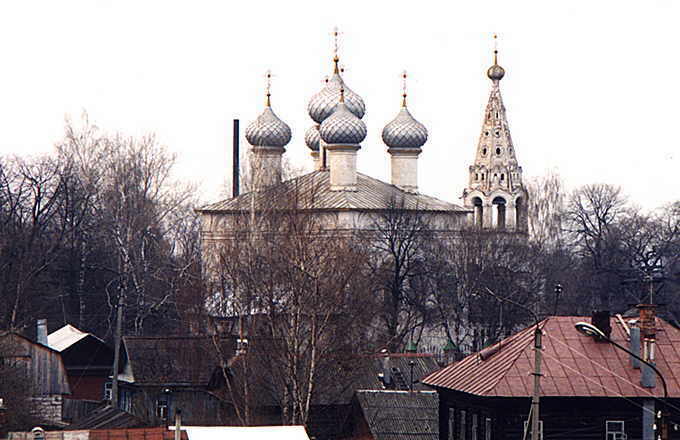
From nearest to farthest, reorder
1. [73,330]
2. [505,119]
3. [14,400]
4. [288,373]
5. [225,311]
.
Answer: [14,400] → [288,373] → [225,311] → [73,330] → [505,119]

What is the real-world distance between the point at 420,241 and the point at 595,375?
32.2 metres

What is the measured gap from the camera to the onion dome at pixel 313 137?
74.2 meters

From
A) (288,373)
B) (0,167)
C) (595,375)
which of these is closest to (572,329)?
(595,375)

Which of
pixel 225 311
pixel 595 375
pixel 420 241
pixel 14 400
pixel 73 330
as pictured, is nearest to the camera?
pixel 595 375

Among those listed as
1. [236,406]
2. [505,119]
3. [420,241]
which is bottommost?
[236,406]

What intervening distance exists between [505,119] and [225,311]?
31494 mm

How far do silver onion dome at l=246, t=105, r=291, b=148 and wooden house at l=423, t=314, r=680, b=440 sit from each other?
36.8m

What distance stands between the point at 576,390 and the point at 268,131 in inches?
1541

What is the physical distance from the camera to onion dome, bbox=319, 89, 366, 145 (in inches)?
2667

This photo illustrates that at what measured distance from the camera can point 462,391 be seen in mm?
35375

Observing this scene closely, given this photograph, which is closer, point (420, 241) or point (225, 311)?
point (225, 311)

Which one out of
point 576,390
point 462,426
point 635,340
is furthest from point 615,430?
point 462,426

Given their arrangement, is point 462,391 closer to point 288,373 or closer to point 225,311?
point 288,373

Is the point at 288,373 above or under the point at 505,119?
under
